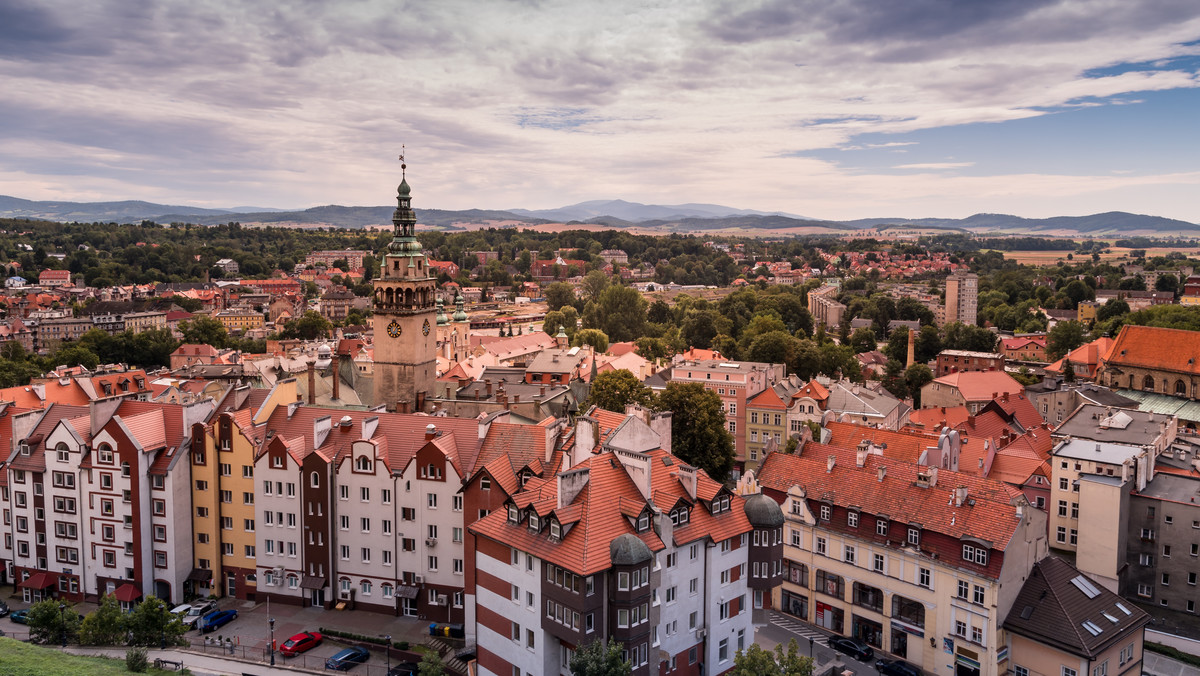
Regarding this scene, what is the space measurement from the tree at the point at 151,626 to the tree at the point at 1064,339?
116769mm

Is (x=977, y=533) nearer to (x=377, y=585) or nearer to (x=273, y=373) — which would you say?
(x=377, y=585)

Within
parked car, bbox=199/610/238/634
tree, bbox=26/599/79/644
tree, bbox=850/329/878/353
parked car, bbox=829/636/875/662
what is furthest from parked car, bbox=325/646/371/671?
tree, bbox=850/329/878/353

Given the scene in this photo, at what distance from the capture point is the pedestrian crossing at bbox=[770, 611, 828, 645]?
40372 millimetres

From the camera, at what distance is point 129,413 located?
45750 millimetres

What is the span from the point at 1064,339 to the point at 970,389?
149 ft

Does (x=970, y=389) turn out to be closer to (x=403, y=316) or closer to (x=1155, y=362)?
(x=1155, y=362)

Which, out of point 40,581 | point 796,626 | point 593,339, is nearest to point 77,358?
point 593,339

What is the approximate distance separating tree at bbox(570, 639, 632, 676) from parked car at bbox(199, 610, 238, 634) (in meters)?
23.0

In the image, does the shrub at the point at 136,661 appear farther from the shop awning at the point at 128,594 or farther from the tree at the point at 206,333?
the tree at the point at 206,333

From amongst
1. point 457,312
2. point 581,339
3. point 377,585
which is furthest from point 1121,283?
point 377,585

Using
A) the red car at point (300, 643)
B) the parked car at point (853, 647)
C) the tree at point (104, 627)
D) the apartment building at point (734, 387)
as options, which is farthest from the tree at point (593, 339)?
the tree at point (104, 627)

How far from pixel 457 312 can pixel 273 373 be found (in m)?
25.2

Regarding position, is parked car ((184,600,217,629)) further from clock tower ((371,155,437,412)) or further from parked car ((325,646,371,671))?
clock tower ((371,155,437,412))

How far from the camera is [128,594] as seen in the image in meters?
42.7
